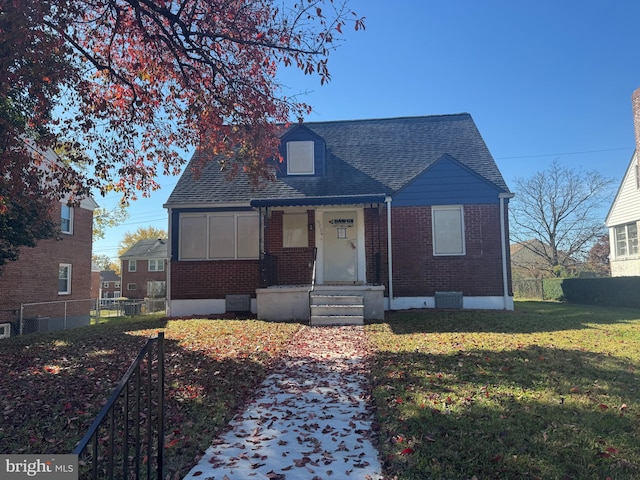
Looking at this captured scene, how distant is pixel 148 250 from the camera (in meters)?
46.3

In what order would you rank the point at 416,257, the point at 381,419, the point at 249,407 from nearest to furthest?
the point at 381,419 → the point at 249,407 → the point at 416,257

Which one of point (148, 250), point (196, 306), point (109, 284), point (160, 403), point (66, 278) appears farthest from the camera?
point (109, 284)

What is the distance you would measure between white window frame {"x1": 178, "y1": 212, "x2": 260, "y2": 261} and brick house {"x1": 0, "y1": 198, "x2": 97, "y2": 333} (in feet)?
21.2

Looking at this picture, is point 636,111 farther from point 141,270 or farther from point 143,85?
point 141,270

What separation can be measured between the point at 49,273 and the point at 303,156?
14233mm

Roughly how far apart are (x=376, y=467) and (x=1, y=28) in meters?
6.91

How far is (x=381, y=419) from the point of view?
4043 mm

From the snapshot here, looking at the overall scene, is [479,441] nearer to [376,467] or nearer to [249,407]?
[376,467]

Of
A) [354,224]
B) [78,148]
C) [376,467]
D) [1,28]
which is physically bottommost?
[376,467]

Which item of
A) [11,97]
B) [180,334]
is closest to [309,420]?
[180,334]

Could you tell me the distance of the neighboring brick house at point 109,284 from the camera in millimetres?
56438

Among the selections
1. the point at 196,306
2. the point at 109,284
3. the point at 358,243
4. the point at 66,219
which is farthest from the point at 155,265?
the point at 358,243

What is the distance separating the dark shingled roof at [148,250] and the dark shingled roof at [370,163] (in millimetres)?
33374

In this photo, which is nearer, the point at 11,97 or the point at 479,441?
the point at 479,441
